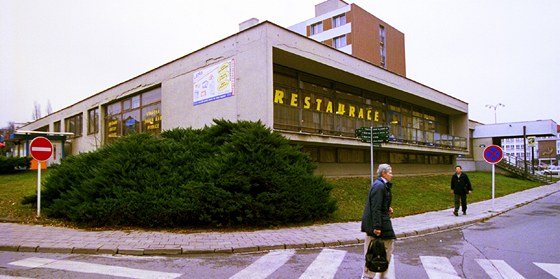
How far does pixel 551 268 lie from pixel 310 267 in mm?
4100

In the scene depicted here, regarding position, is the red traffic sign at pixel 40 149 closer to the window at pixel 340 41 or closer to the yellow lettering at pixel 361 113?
the yellow lettering at pixel 361 113

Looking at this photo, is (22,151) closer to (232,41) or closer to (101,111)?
(101,111)

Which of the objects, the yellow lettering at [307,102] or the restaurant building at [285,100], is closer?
the restaurant building at [285,100]

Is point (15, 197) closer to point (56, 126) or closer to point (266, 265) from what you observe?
point (266, 265)

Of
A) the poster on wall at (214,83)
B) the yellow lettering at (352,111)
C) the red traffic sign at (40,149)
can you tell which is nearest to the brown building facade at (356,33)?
the yellow lettering at (352,111)

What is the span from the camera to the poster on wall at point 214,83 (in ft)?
54.1

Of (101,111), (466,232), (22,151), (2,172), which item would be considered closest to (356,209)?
(466,232)

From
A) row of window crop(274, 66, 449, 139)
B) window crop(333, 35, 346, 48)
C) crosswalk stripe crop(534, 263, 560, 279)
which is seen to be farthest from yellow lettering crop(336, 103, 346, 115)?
window crop(333, 35, 346, 48)

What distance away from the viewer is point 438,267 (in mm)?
6777

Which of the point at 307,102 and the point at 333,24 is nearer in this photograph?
the point at 307,102

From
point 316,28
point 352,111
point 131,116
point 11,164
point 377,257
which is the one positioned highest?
point 316,28

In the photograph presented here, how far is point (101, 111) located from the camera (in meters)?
26.8

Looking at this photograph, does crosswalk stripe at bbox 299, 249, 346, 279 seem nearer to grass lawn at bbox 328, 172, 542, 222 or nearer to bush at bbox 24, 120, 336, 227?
bush at bbox 24, 120, 336, 227

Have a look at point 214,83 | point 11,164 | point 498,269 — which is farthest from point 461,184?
point 11,164
